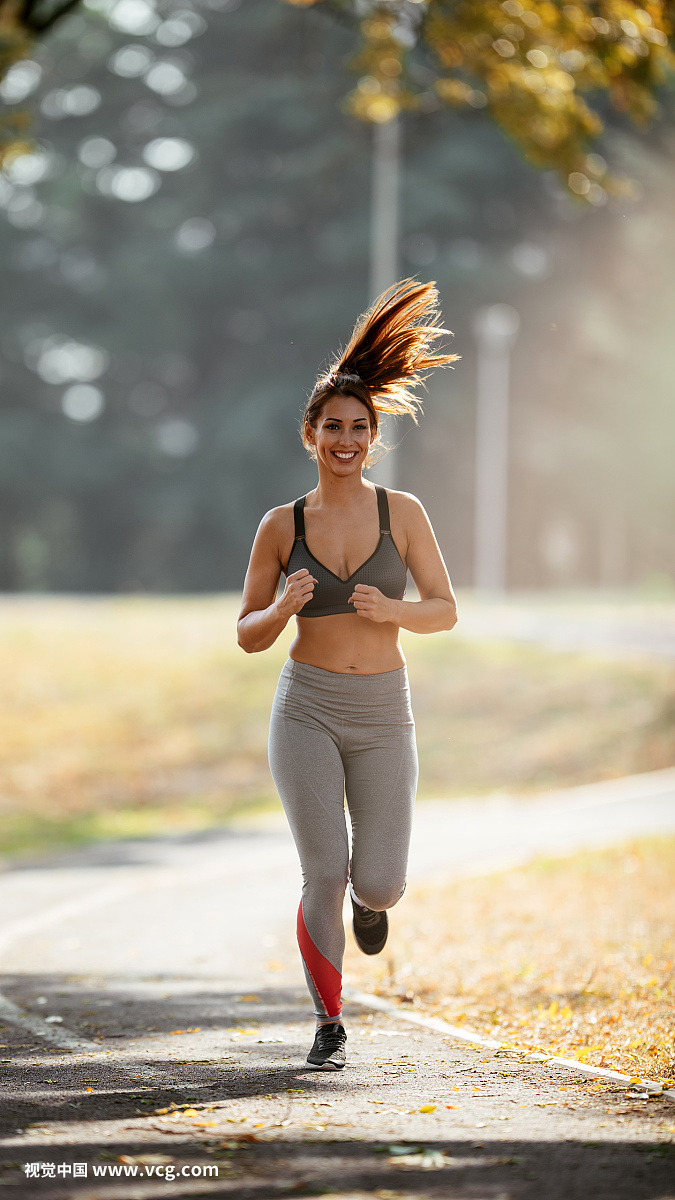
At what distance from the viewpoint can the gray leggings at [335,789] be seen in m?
4.87

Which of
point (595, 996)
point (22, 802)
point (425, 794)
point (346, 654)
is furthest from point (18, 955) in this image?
point (425, 794)

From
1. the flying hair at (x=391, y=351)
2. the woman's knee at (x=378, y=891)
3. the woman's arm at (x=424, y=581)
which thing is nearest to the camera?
the woman's arm at (x=424, y=581)

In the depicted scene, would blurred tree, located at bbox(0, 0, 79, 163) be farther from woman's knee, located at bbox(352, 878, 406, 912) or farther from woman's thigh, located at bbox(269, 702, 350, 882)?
woman's knee, located at bbox(352, 878, 406, 912)

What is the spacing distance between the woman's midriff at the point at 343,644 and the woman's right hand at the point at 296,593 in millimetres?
208

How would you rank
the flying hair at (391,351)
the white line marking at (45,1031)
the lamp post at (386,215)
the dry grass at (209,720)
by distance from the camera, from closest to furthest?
the flying hair at (391,351) < the white line marking at (45,1031) < the dry grass at (209,720) < the lamp post at (386,215)

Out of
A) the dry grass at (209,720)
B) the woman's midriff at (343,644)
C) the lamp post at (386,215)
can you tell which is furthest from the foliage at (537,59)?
the lamp post at (386,215)

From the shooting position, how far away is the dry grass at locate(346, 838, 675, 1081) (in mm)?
5637

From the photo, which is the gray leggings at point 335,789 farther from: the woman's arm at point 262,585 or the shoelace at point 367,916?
the shoelace at point 367,916

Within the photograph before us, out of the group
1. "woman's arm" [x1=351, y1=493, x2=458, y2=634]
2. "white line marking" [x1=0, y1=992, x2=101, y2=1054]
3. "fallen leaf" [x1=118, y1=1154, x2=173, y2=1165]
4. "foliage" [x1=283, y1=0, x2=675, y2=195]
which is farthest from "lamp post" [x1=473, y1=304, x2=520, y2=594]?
"fallen leaf" [x1=118, y1=1154, x2=173, y2=1165]

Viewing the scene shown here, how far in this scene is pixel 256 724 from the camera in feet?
71.5

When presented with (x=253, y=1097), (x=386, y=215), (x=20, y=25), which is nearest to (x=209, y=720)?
(x=20, y=25)

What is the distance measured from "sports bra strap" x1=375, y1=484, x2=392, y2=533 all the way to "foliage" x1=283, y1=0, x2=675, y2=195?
4.87 metres

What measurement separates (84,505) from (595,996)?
42.5 m

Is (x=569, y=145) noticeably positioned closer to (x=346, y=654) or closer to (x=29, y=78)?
(x=346, y=654)
